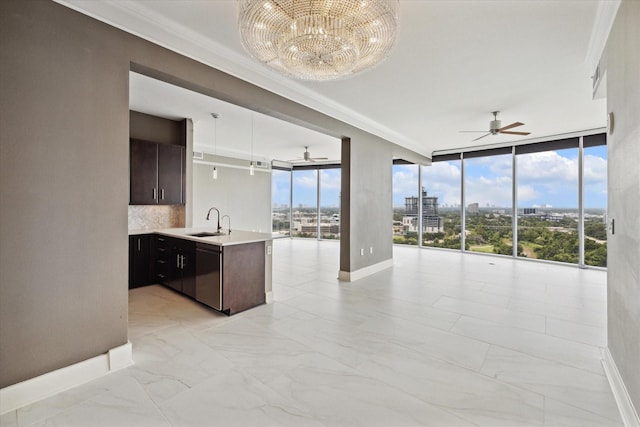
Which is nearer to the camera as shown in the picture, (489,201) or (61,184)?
(61,184)

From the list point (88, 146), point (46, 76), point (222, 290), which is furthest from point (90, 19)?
point (222, 290)

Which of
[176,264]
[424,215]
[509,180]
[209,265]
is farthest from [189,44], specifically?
[424,215]

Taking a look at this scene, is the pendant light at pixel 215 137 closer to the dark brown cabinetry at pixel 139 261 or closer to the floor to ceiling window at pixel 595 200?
the dark brown cabinetry at pixel 139 261

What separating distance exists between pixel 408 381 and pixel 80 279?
2.57 metres

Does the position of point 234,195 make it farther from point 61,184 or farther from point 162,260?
point 61,184

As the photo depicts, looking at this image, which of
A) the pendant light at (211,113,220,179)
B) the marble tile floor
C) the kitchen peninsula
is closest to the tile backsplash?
the kitchen peninsula

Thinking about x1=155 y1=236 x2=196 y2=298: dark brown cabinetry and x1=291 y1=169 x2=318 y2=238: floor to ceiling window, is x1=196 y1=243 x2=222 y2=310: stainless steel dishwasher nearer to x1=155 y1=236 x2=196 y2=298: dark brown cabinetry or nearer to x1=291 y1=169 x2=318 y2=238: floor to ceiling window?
x1=155 y1=236 x2=196 y2=298: dark brown cabinetry

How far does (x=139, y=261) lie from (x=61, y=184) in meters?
2.83

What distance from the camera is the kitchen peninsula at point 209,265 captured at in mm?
3457

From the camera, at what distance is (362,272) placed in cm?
541

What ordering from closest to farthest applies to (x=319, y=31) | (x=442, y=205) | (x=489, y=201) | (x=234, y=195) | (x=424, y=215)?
(x=319, y=31) < (x=489, y=201) < (x=442, y=205) < (x=234, y=195) < (x=424, y=215)

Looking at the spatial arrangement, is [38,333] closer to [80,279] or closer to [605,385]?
[80,279]

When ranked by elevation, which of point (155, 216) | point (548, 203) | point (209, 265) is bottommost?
point (209, 265)

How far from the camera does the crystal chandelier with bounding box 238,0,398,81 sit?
1587 mm
